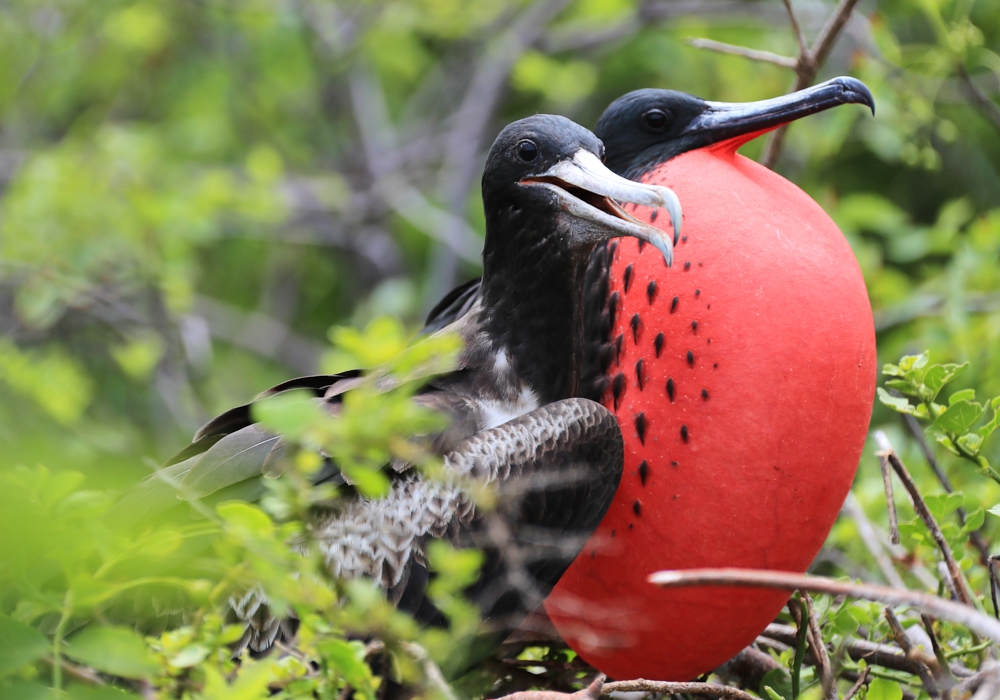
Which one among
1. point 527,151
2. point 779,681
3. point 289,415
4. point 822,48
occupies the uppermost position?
point 822,48

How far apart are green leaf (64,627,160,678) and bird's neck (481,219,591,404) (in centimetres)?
95

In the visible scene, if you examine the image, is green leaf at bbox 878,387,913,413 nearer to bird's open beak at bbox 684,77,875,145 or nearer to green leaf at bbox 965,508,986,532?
green leaf at bbox 965,508,986,532

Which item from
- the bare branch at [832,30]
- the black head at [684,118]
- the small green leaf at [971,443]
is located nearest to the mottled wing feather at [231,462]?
the black head at [684,118]

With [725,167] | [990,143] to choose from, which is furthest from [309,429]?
[990,143]

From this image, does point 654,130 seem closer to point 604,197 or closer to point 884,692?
point 604,197

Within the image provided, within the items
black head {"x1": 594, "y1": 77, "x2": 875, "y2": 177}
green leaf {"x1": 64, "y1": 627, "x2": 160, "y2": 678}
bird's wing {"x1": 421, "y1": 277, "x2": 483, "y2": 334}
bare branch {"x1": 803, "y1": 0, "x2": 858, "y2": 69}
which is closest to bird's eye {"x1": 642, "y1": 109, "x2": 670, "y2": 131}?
black head {"x1": 594, "y1": 77, "x2": 875, "y2": 177}

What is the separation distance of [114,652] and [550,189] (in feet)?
3.43

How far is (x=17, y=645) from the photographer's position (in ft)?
3.67

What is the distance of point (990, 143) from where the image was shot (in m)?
3.97

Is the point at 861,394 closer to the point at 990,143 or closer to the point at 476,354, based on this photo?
the point at 476,354

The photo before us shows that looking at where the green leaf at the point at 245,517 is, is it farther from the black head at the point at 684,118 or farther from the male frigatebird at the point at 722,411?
the black head at the point at 684,118

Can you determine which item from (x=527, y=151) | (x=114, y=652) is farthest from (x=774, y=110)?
(x=114, y=652)

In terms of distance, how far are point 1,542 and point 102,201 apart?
8.91 feet

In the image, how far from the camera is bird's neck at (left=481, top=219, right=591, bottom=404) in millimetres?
1880
